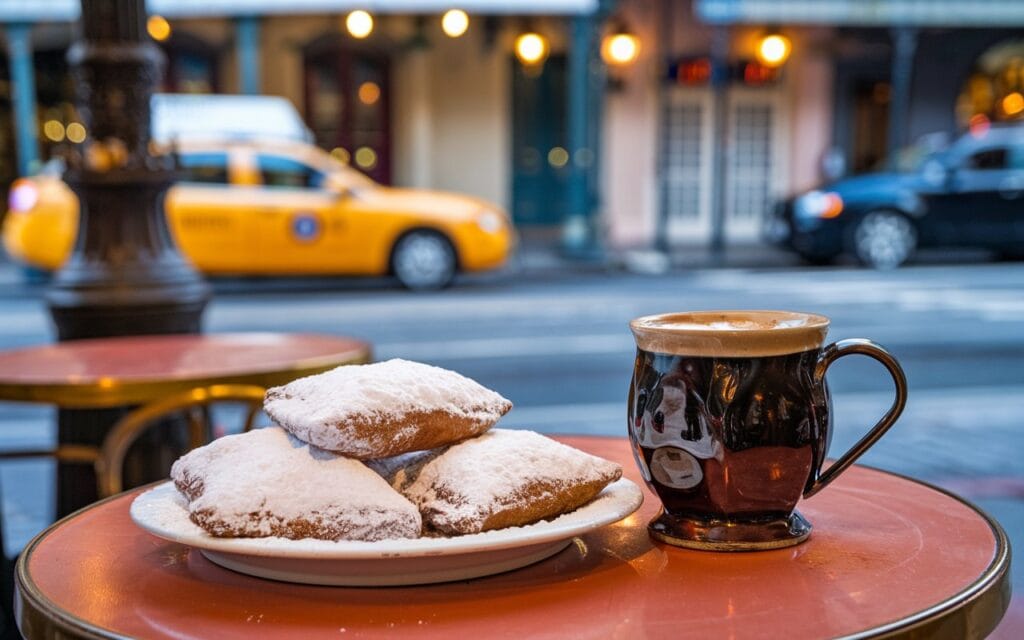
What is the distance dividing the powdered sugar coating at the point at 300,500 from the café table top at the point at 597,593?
0.07 m

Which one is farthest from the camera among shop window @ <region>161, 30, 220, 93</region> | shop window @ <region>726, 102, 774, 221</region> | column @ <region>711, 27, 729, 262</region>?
shop window @ <region>726, 102, 774, 221</region>

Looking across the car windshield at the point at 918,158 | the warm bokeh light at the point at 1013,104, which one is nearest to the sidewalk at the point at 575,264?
the car windshield at the point at 918,158

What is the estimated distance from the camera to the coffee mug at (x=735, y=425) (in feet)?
4.17

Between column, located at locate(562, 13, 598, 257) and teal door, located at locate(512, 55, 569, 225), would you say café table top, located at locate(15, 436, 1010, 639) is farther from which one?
teal door, located at locate(512, 55, 569, 225)

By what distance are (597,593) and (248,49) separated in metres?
15.7

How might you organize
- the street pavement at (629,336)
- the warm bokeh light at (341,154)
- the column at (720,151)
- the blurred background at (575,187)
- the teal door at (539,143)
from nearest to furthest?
the street pavement at (629,336)
the blurred background at (575,187)
the column at (720,151)
the warm bokeh light at (341,154)
the teal door at (539,143)

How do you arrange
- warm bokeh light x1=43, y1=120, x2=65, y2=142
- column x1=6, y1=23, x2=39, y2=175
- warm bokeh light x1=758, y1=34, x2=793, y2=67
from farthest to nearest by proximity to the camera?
warm bokeh light x1=43, y1=120, x2=65, y2=142 → column x1=6, y1=23, x2=39, y2=175 → warm bokeh light x1=758, y1=34, x2=793, y2=67

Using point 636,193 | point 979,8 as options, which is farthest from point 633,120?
point 979,8

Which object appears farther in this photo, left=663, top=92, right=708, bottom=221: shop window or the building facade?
left=663, top=92, right=708, bottom=221: shop window

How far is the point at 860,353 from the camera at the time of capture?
1.32m

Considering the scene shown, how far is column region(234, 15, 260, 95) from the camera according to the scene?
51.8 feet

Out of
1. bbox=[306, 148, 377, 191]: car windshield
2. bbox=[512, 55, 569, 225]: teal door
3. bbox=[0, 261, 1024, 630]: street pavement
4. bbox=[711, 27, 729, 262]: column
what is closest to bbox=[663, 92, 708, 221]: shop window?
bbox=[711, 27, 729, 262]: column

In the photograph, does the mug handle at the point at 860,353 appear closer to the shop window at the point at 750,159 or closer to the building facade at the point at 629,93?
the building facade at the point at 629,93

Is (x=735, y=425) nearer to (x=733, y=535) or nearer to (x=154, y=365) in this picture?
(x=733, y=535)
